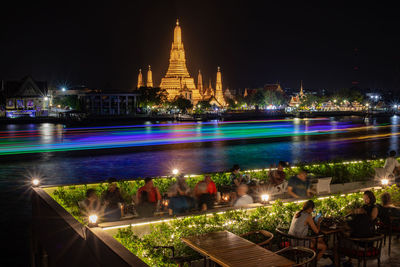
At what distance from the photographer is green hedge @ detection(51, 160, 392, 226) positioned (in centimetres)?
901

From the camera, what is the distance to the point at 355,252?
234 inches

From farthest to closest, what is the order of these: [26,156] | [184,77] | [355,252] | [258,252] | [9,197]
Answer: [184,77] → [26,156] → [9,197] → [355,252] → [258,252]

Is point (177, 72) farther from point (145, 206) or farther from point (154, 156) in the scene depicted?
point (145, 206)

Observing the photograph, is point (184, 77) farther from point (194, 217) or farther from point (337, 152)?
point (194, 217)

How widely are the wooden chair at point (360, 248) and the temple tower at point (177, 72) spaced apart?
11193 centimetres

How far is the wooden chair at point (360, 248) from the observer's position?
5845mm

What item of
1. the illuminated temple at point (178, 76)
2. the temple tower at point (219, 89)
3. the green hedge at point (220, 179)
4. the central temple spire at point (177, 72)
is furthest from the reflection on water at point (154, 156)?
the temple tower at point (219, 89)

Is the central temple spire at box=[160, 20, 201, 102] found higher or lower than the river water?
higher

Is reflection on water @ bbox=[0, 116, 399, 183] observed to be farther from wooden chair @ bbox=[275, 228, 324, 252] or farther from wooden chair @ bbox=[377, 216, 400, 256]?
wooden chair @ bbox=[275, 228, 324, 252]

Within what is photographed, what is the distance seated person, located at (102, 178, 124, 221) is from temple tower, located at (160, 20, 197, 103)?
360 ft

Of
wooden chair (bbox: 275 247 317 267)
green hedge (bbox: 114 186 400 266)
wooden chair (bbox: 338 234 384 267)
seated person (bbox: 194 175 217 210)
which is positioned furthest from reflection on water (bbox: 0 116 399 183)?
wooden chair (bbox: 275 247 317 267)

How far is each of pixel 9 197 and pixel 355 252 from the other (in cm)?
1149

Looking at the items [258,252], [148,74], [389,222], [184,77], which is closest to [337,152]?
[389,222]

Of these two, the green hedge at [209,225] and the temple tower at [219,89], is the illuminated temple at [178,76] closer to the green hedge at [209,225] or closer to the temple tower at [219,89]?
the temple tower at [219,89]
